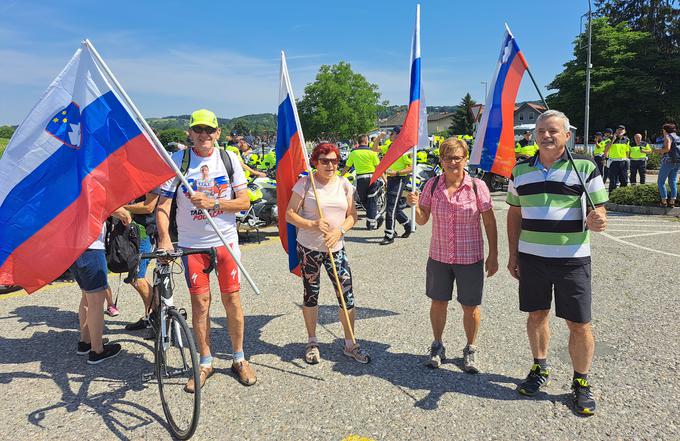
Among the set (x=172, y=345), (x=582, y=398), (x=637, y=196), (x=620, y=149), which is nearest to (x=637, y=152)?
(x=620, y=149)

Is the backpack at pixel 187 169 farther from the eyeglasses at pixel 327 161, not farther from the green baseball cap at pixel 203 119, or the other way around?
the eyeglasses at pixel 327 161

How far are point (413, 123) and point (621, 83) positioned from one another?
46960mm

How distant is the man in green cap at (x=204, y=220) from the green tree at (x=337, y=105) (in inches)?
3170

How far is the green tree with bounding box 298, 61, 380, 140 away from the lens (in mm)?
83750

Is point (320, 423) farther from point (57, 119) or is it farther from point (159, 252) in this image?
point (57, 119)

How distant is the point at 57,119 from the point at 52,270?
1.04 meters

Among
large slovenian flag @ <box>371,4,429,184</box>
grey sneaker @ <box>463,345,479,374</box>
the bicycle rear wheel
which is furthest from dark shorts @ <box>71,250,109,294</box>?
grey sneaker @ <box>463,345,479,374</box>

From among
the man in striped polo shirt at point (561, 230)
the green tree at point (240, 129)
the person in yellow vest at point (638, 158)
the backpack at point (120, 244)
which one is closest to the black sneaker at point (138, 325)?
the backpack at point (120, 244)

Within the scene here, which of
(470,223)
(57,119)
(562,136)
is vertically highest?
→ (57,119)

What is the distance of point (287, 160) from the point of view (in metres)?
4.20

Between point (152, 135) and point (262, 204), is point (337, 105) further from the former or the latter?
point (152, 135)

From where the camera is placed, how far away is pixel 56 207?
3.22 m

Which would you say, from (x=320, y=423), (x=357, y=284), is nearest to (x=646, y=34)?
(x=357, y=284)

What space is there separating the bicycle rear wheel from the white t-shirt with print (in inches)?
24.0
